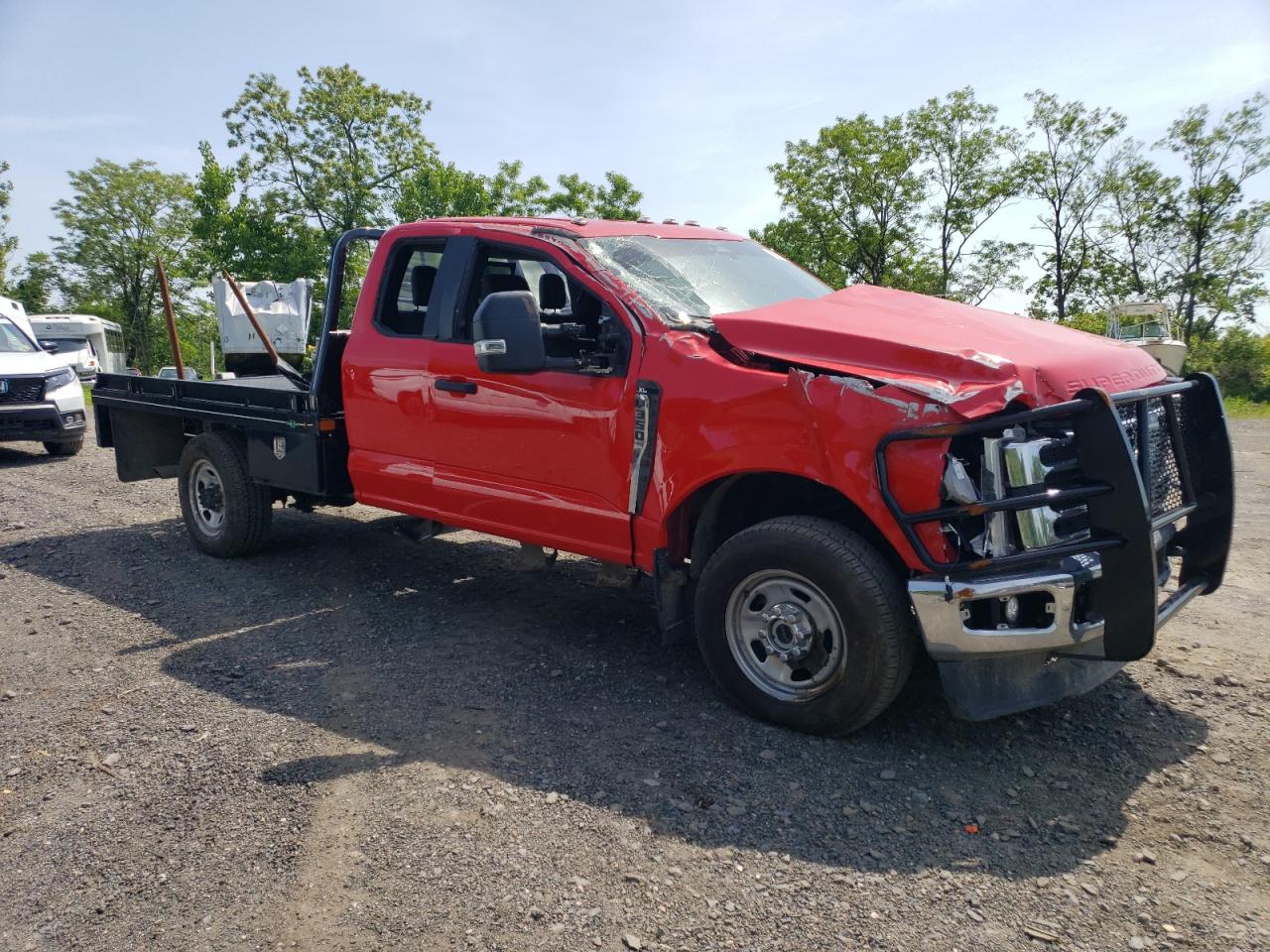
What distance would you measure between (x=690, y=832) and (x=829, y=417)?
4.94ft

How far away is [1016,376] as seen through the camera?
323 cm

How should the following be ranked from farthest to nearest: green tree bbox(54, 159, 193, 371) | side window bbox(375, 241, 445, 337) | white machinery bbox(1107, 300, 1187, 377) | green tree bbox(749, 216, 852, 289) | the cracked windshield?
green tree bbox(54, 159, 193, 371) < green tree bbox(749, 216, 852, 289) < white machinery bbox(1107, 300, 1187, 377) < side window bbox(375, 241, 445, 337) < the cracked windshield

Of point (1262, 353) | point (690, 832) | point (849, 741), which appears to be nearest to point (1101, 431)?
point (849, 741)

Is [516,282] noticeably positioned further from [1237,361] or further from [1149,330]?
[1237,361]

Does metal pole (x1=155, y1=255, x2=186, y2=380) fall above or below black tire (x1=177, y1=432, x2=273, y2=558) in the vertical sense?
above

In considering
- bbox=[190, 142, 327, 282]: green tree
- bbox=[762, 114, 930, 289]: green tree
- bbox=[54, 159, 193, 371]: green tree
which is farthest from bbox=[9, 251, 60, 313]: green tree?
bbox=[762, 114, 930, 289]: green tree

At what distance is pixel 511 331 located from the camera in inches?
158

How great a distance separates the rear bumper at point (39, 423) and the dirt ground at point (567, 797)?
659cm

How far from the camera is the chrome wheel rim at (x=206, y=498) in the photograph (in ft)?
21.2

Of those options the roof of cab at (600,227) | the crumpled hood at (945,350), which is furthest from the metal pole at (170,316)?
the crumpled hood at (945,350)

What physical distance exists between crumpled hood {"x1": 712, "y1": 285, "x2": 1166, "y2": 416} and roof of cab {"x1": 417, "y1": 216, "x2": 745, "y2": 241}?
949mm

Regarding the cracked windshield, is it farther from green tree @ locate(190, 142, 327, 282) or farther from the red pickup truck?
green tree @ locate(190, 142, 327, 282)

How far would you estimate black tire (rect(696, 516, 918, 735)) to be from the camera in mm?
3371

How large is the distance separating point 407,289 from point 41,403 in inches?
314
